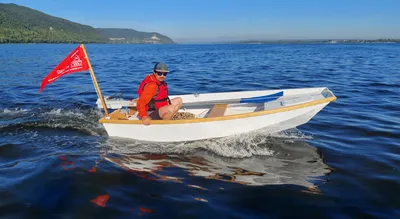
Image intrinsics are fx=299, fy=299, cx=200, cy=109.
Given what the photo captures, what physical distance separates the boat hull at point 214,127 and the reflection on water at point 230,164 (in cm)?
24

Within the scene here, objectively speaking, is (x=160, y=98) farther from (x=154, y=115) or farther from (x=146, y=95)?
(x=146, y=95)

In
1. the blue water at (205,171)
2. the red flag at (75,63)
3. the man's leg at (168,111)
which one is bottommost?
the blue water at (205,171)

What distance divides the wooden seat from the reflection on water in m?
1.17

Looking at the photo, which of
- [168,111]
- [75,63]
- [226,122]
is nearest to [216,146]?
[226,122]

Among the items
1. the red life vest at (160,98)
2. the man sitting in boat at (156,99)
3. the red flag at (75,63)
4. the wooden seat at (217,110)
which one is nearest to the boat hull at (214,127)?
the man sitting in boat at (156,99)

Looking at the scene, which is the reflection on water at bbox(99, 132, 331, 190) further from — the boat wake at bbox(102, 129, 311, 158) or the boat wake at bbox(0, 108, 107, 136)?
the boat wake at bbox(0, 108, 107, 136)

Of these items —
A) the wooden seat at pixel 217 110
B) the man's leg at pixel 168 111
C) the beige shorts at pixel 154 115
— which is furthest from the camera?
the wooden seat at pixel 217 110

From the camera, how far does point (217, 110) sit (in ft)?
29.4

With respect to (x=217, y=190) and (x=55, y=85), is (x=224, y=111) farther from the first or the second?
(x=55, y=85)

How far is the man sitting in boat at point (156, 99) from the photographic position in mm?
7363

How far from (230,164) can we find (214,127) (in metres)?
1.18

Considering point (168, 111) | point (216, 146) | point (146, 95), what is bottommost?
point (216, 146)

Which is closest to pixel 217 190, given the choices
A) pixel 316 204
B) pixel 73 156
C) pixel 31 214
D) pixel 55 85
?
pixel 316 204

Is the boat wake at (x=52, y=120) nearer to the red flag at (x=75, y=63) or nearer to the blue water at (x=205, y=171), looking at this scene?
the blue water at (x=205, y=171)
